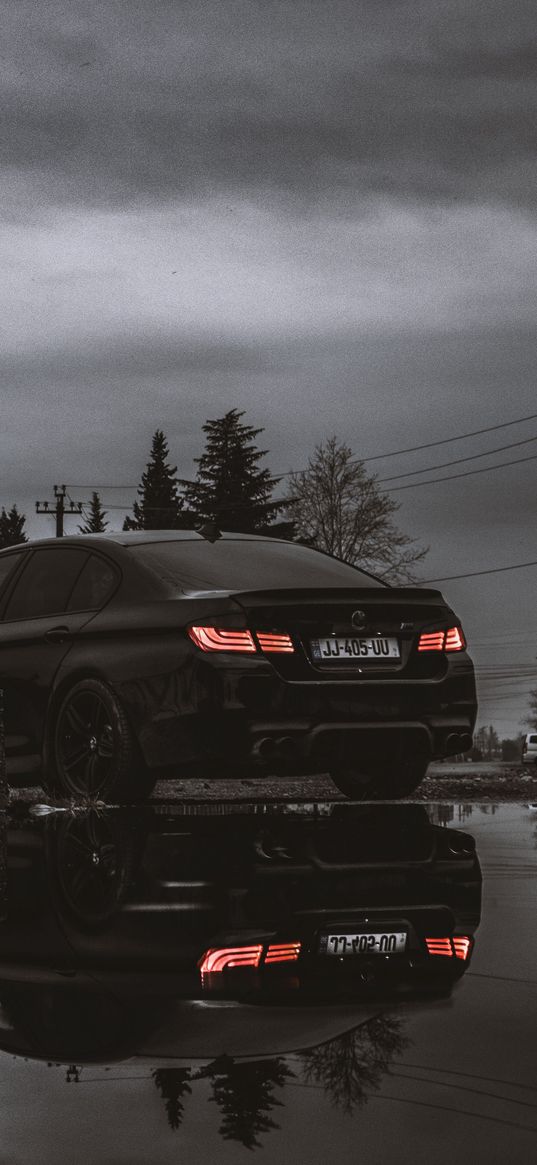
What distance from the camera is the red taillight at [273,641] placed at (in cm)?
775

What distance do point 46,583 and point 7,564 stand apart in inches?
27.9

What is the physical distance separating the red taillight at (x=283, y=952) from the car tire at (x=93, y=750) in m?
3.76

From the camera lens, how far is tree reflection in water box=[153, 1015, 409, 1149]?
2.58 metres

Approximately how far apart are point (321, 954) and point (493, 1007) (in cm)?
79

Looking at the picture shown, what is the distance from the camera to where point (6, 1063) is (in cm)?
297

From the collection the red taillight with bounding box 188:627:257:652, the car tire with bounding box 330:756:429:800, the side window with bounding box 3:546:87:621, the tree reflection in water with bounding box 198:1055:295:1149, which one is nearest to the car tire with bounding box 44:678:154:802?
the red taillight with bounding box 188:627:257:652

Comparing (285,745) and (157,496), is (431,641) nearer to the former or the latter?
(285,745)

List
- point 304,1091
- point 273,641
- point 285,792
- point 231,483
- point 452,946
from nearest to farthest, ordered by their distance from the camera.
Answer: point 304,1091 → point 452,946 → point 273,641 → point 285,792 → point 231,483

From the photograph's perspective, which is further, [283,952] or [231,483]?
[231,483]

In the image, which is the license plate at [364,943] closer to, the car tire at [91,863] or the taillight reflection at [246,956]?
the taillight reflection at [246,956]

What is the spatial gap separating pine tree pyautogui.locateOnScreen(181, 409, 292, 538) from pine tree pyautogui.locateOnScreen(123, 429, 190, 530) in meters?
6.75

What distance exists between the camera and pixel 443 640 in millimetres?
8414

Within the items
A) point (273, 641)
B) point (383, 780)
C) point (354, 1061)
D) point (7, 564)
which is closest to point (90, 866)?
point (273, 641)

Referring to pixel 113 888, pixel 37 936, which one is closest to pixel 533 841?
pixel 113 888
